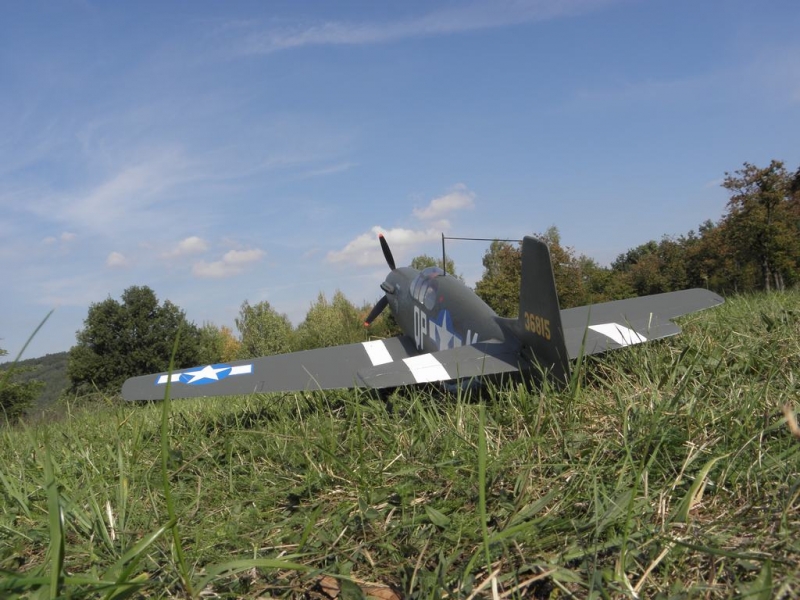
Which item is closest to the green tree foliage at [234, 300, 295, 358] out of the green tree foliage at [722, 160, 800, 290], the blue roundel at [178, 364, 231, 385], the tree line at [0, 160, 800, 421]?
the tree line at [0, 160, 800, 421]

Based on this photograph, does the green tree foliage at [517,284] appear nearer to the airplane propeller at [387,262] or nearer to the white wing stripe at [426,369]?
the airplane propeller at [387,262]

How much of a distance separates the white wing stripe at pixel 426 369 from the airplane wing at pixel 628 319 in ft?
4.13

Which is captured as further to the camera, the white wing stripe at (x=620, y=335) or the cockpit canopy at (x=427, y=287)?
the cockpit canopy at (x=427, y=287)

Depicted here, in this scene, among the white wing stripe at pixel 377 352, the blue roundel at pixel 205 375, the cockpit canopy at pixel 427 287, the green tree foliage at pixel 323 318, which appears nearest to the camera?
the blue roundel at pixel 205 375

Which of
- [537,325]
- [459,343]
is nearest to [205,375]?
[459,343]

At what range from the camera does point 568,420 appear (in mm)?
2744

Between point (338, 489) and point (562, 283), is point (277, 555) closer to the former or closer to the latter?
point (338, 489)

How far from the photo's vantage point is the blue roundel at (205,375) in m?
6.56

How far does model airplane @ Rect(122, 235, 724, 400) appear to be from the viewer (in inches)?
177

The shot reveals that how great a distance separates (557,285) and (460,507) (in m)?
46.7

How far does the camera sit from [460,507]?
6.84ft

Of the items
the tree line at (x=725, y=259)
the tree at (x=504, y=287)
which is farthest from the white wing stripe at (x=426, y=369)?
the tree at (x=504, y=287)

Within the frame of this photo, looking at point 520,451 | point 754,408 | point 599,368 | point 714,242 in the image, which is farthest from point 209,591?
point 714,242

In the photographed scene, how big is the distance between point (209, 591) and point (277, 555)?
29 centimetres
